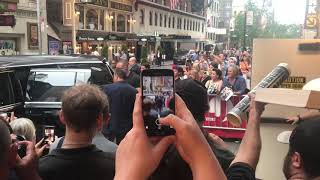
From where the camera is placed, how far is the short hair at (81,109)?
271 centimetres

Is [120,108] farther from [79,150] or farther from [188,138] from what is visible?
[188,138]

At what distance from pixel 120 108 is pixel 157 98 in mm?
5345

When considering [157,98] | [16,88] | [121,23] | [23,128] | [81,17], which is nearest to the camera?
[157,98]

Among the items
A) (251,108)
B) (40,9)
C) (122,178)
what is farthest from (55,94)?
(40,9)

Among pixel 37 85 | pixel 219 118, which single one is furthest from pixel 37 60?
pixel 219 118

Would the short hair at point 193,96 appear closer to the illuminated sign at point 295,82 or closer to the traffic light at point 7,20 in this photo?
the illuminated sign at point 295,82

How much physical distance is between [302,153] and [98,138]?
2292 mm

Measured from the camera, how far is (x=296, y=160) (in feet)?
5.70

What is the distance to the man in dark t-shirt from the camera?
2.63 m

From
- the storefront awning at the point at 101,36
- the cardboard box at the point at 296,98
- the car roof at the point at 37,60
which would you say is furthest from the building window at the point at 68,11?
the cardboard box at the point at 296,98

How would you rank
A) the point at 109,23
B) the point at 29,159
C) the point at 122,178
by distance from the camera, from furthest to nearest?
the point at 109,23, the point at 29,159, the point at 122,178

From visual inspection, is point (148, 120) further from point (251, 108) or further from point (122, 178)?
point (251, 108)

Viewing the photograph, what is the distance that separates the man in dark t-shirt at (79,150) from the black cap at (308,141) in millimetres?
1291

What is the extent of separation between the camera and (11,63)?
7.11m
